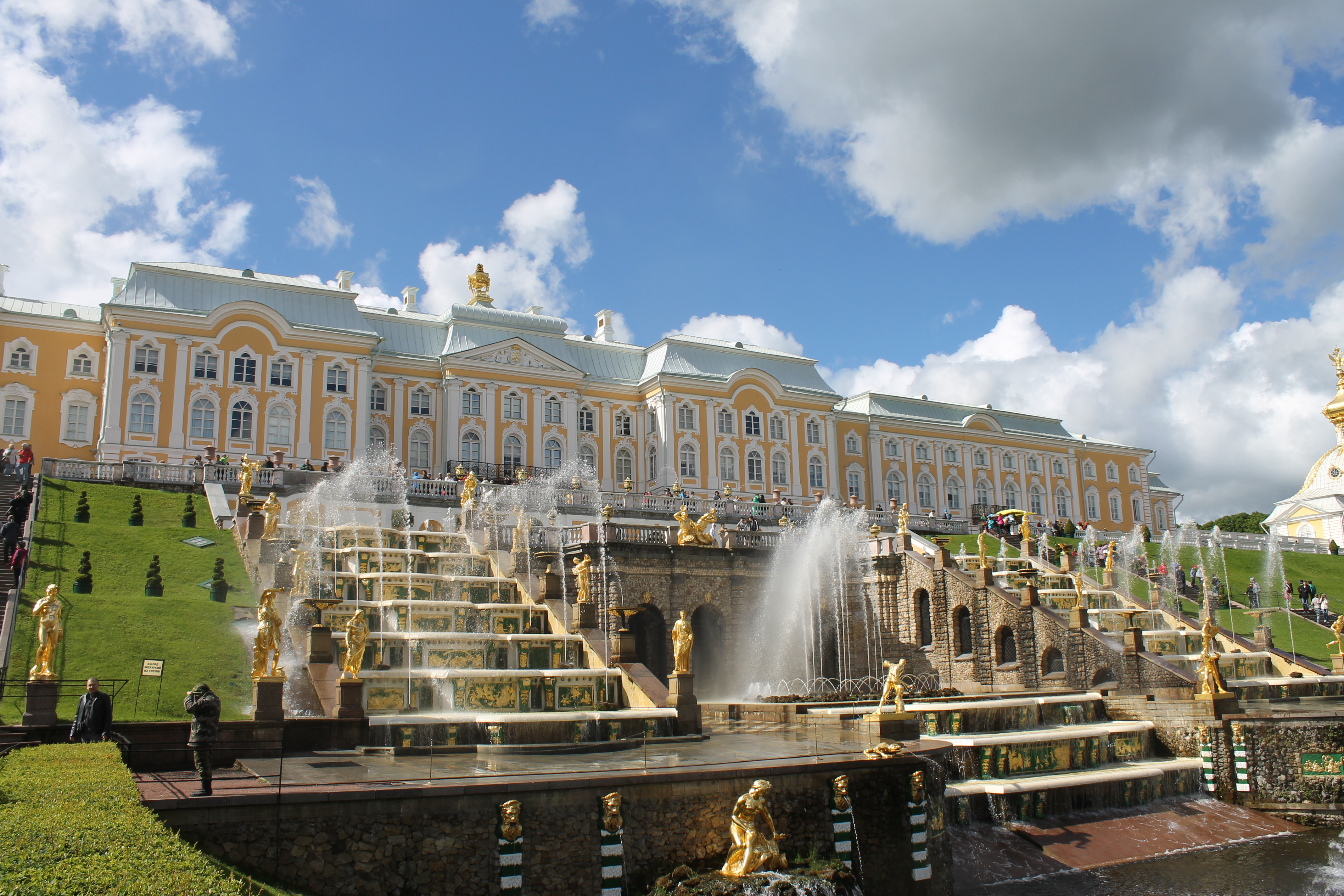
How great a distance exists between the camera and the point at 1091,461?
78125mm

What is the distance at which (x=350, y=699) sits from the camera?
57.4ft

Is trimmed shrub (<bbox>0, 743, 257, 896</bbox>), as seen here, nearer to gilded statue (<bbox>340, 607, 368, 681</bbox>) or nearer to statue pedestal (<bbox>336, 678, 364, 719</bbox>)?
statue pedestal (<bbox>336, 678, 364, 719</bbox>)

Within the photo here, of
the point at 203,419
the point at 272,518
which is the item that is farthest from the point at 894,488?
the point at 272,518

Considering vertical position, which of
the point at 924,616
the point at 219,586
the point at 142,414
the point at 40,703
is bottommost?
the point at 40,703

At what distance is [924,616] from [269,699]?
23.7 m

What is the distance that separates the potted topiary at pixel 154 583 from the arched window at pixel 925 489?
52.6 metres

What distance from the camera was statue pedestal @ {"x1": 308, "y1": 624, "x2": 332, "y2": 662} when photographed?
19859 mm

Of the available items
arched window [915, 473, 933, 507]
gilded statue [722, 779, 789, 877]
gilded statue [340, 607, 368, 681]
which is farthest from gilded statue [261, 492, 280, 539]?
arched window [915, 473, 933, 507]

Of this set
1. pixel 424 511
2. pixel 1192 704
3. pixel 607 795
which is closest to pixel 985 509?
pixel 424 511

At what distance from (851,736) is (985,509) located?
55034 millimetres

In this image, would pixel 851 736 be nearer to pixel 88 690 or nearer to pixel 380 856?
pixel 380 856

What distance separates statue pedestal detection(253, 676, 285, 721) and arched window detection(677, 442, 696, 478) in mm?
42406

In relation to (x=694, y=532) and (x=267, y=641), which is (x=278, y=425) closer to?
(x=694, y=532)

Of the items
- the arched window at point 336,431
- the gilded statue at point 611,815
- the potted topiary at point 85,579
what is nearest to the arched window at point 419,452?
the arched window at point 336,431
